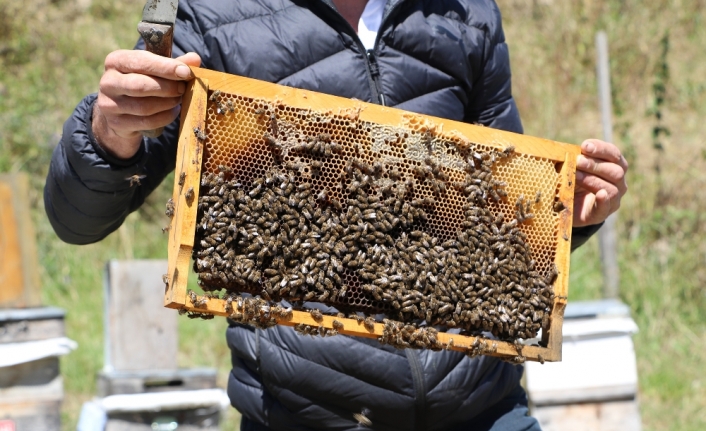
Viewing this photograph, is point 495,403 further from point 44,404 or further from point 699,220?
point 699,220

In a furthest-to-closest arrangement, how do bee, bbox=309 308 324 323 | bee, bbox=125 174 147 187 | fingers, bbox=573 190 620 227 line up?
fingers, bbox=573 190 620 227 < bee, bbox=125 174 147 187 < bee, bbox=309 308 324 323

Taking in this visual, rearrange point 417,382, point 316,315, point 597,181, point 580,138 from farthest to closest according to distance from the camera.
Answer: point 580,138 → point 597,181 → point 417,382 → point 316,315

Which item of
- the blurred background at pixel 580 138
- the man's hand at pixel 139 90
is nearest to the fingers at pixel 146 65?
the man's hand at pixel 139 90

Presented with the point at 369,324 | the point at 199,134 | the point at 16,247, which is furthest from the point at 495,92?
the point at 16,247

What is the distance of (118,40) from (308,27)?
9.14 meters

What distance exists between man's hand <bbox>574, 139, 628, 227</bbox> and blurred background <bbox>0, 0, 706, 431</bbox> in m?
4.06

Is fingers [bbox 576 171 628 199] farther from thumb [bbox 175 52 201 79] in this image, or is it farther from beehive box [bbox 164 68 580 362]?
thumb [bbox 175 52 201 79]

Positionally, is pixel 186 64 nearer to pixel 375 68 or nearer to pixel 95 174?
pixel 95 174

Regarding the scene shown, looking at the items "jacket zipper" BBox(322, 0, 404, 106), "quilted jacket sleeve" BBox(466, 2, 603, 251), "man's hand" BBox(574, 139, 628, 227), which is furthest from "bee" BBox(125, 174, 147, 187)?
"man's hand" BBox(574, 139, 628, 227)

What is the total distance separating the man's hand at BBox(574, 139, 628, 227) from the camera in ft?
9.21

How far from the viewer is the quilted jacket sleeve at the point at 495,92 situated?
3.12m

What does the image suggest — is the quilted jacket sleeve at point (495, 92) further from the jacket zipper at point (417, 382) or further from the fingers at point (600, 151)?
the jacket zipper at point (417, 382)

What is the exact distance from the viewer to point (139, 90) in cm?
221

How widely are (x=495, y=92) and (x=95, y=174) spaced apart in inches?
64.8
